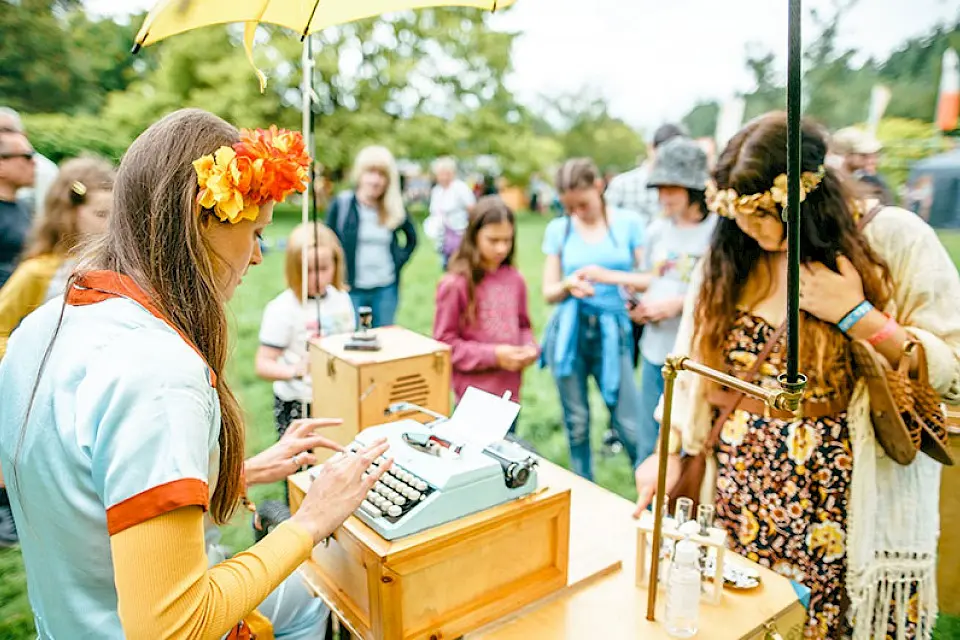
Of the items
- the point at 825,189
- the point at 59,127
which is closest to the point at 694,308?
the point at 825,189

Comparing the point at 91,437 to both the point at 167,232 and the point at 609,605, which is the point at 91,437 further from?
the point at 609,605

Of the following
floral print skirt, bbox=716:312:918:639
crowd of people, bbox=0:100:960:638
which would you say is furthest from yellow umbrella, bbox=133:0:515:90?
floral print skirt, bbox=716:312:918:639

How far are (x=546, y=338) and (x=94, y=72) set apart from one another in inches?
303

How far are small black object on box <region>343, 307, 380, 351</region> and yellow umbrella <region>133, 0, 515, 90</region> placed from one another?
0.92 metres

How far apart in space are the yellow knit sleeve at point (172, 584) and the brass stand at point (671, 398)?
0.80 meters

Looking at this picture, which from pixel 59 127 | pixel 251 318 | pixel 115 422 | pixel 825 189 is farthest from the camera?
pixel 251 318

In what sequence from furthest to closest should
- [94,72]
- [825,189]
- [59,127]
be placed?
1. [94,72]
2. [59,127]
3. [825,189]

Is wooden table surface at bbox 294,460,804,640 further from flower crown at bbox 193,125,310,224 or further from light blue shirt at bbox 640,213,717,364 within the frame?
light blue shirt at bbox 640,213,717,364

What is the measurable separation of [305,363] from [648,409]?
1668 mm

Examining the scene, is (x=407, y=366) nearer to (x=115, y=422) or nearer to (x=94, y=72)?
(x=115, y=422)

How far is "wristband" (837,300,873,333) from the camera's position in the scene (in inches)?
61.5

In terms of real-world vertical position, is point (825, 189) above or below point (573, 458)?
above

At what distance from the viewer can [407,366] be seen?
217 centimetres

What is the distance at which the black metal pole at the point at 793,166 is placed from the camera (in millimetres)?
766
